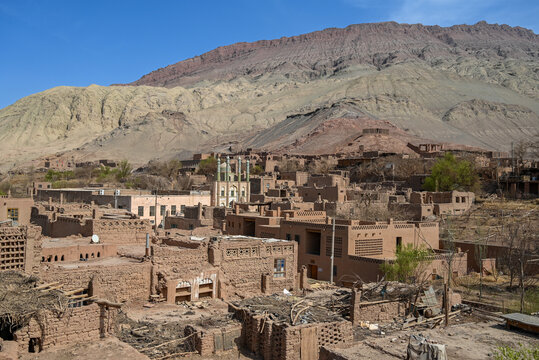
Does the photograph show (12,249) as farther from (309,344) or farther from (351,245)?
(351,245)

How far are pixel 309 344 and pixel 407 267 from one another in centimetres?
1120

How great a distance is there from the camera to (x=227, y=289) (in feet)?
62.7

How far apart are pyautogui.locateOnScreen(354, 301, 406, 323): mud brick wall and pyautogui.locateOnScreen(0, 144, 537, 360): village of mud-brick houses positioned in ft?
0.10

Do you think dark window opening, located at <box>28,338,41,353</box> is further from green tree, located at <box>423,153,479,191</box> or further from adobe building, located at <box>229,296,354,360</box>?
green tree, located at <box>423,153,479,191</box>

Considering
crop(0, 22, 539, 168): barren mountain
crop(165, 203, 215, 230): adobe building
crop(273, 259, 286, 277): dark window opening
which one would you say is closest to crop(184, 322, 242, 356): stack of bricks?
crop(273, 259, 286, 277): dark window opening

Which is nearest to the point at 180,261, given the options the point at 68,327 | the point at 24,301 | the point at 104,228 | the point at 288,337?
the point at 104,228

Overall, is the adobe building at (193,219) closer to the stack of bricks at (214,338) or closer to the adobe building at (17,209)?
the adobe building at (17,209)

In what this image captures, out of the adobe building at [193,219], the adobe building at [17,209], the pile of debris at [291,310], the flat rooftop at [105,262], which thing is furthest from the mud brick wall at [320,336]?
the adobe building at [193,219]

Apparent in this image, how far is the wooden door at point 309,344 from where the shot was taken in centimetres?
1280

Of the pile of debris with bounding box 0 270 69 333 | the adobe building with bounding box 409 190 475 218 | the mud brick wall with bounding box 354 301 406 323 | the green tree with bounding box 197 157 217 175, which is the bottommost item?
the mud brick wall with bounding box 354 301 406 323

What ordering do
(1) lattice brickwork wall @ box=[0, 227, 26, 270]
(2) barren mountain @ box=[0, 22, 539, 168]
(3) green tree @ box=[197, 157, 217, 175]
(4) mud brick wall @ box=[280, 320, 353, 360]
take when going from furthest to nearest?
1. (2) barren mountain @ box=[0, 22, 539, 168]
2. (3) green tree @ box=[197, 157, 217, 175]
3. (1) lattice brickwork wall @ box=[0, 227, 26, 270]
4. (4) mud brick wall @ box=[280, 320, 353, 360]

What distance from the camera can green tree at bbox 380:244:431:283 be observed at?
2269 cm

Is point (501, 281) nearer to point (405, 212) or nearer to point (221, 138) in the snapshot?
point (405, 212)

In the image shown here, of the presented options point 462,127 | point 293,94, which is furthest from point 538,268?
point 293,94
